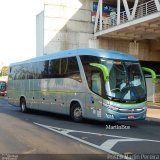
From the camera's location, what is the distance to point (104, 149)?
9.80m

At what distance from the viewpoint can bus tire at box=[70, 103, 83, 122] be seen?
659 inches

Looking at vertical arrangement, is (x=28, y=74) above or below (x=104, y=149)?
above

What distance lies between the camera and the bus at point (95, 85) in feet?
49.5

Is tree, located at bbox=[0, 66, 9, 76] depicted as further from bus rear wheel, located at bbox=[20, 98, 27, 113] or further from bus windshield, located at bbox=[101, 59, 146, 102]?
bus windshield, located at bbox=[101, 59, 146, 102]

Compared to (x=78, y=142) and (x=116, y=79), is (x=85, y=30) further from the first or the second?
(x=78, y=142)

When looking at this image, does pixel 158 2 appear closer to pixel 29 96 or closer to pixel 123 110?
pixel 29 96

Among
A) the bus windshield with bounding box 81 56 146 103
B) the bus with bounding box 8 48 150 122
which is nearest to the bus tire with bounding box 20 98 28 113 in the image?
the bus with bounding box 8 48 150 122

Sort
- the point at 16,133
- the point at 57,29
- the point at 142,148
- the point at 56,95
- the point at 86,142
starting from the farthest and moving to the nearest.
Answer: the point at 57,29, the point at 56,95, the point at 16,133, the point at 86,142, the point at 142,148

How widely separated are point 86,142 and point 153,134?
3264mm

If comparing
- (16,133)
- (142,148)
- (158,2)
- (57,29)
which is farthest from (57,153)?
(57,29)

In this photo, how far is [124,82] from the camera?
15.4 metres

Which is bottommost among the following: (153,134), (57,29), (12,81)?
(153,134)

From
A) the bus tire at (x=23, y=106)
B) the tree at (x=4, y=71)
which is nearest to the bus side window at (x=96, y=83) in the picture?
the bus tire at (x=23, y=106)

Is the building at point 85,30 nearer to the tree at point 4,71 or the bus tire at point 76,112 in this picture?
the bus tire at point 76,112
